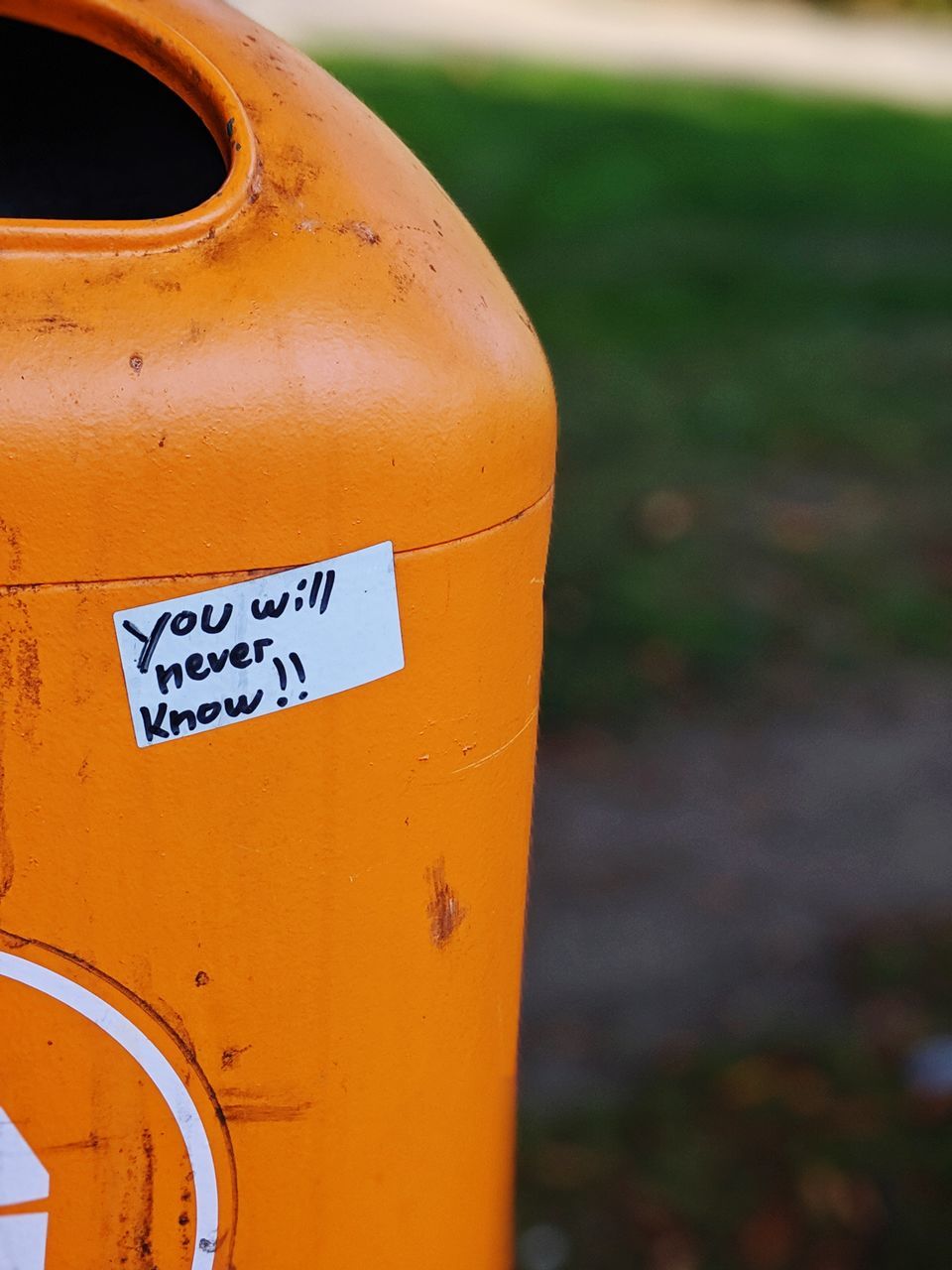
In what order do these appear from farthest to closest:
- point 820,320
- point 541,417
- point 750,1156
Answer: point 820,320 < point 750,1156 < point 541,417

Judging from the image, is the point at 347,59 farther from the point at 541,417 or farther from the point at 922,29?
the point at 541,417

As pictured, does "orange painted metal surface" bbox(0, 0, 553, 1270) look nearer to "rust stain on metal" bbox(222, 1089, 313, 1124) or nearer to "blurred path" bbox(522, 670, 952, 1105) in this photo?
"rust stain on metal" bbox(222, 1089, 313, 1124)

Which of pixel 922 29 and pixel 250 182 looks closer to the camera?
pixel 250 182

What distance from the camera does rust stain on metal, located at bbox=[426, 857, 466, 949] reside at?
1.27 meters

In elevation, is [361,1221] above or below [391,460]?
below

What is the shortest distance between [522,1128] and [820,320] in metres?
5.38

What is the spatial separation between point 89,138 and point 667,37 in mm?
13399

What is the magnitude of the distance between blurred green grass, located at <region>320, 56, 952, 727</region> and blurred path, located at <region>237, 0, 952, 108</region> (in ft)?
3.39

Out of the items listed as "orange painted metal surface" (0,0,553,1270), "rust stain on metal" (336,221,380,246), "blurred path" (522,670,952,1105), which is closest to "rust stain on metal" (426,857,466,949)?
"orange painted metal surface" (0,0,553,1270)

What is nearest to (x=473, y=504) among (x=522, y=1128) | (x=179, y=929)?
(x=179, y=929)

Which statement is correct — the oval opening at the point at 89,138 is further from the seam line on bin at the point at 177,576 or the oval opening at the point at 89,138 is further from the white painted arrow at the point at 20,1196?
the white painted arrow at the point at 20,1196

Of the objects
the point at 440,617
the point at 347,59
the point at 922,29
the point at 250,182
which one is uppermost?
the point at 922,29

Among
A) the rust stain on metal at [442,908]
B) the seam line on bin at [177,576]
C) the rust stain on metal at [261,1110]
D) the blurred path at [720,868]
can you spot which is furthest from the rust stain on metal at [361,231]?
the blurred path at [720,868]

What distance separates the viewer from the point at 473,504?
118cm
